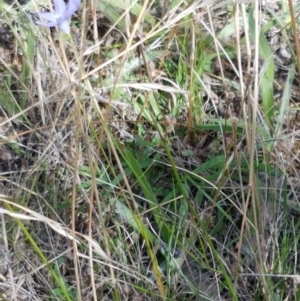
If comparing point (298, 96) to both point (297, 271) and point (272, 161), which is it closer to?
point (272, 161)

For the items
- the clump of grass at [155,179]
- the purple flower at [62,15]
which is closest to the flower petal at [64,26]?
the purple flower at [62,15]

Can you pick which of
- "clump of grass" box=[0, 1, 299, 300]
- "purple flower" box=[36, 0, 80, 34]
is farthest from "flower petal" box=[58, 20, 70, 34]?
"clump of grass" box=[0, 1, 299, 300]

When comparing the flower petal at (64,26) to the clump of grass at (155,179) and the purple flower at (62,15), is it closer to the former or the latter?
the purple flower at (62,15)

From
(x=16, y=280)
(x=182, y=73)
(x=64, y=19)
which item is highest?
(x=64, y=19)

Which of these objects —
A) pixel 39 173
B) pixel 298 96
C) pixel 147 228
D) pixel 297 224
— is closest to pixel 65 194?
pixel 39 173

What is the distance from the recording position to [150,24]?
1.60m

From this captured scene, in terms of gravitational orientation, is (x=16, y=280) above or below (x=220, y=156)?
below

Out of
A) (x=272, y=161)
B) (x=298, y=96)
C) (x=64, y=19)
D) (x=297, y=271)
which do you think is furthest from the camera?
(x=298, y=96)

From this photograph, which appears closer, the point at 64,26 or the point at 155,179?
the point at 64,26

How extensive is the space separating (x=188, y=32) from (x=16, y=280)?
0.70 m

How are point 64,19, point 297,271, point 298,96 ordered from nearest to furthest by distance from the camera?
point 64,19, point 297,271, point 298,96

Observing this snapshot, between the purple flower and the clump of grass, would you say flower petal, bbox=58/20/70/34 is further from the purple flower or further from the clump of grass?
the clump of grass

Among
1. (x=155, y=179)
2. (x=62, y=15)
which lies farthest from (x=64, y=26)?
(x=155, y=179)

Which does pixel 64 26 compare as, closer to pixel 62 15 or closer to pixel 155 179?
pixel 62 15
